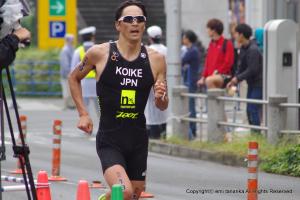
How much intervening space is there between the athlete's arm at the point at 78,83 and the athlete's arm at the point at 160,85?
1.67 feet

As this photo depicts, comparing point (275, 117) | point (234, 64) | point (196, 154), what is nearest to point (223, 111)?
point (196, 154)

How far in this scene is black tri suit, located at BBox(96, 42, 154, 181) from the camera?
28.9 ft

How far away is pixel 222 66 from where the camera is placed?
19219 mm

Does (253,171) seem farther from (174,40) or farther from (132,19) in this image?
(174,40)

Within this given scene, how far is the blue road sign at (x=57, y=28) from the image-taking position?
32.1 metres

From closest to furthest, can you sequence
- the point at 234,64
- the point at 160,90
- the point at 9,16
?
the point at 9,16 → the point at 160,90 → the point at 234,64

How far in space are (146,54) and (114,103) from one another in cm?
51

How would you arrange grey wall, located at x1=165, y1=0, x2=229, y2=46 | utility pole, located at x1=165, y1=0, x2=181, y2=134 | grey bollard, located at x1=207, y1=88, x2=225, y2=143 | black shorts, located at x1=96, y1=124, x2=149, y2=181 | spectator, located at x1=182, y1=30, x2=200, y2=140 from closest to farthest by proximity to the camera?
black shorts, located at x1=96, y1=124, x2=149, y2=181 < grey bollard, located at x1=207, y1=88, x2=225, y2=143 < utility pole, located at x1=165, y1=0, x2=181, y2=134 < spectator, located at x1=182, y1=30, x2=200, y2=140 < grey wall, located at x1=165, y1=0, x2=229, y2=46

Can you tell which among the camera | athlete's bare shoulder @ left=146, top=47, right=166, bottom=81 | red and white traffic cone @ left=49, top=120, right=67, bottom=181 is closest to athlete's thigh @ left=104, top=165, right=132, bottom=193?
athlete's bare shoulder @ left=146, top=47, right=166, bottom=81

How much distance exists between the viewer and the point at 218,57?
19.2 metres

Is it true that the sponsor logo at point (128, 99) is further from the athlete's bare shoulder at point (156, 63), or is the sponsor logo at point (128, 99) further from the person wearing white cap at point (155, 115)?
the person wearing white cap at point (155, 115)

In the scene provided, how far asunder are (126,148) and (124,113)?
0.28m

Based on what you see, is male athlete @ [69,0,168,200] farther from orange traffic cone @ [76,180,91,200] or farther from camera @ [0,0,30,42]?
camera @ [0,0,30,42]

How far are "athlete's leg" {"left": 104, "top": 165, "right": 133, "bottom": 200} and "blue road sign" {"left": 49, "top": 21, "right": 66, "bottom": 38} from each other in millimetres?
23694
